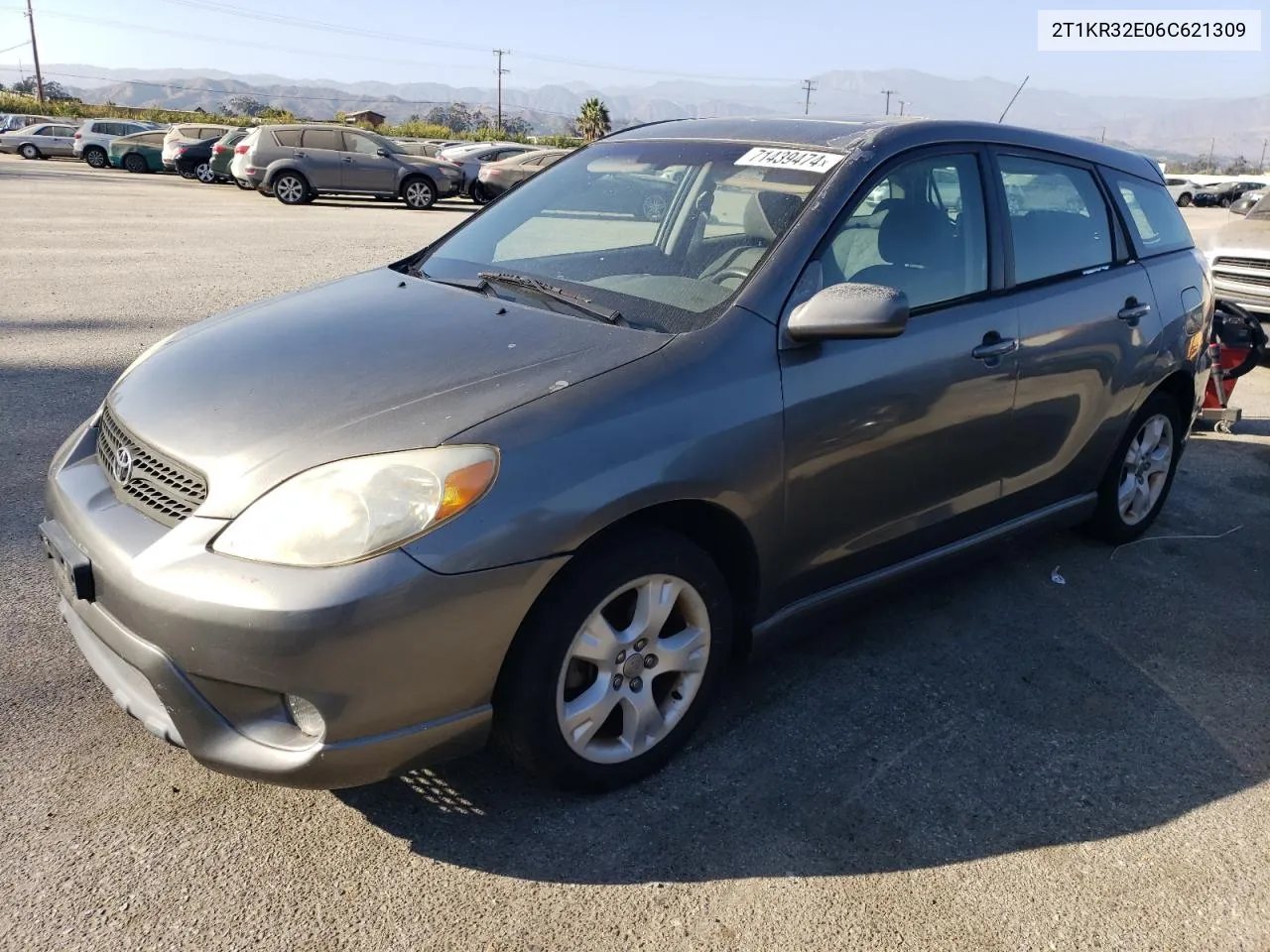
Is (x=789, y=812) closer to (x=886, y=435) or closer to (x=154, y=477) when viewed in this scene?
(x=886, y=435)

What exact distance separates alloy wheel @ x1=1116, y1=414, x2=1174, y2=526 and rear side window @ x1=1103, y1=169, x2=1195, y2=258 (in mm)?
757

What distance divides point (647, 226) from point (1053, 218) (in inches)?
62.1

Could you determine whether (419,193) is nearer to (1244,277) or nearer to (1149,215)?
(1244,277)

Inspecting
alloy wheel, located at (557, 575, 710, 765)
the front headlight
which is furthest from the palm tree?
the front headlight

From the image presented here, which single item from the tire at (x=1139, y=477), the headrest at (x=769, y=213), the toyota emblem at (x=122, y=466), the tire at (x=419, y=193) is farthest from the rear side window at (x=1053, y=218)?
the tire at (x=419, y=193)

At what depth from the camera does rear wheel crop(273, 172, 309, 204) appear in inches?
818

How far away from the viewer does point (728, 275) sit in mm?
2977

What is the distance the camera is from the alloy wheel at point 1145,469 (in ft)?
14.4

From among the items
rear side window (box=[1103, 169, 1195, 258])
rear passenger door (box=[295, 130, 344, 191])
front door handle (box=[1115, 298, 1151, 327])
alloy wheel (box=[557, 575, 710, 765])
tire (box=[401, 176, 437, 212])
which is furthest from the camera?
tire (box=[401, 176, 437, 212])

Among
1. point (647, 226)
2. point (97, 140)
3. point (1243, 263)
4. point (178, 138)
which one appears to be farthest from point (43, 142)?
point (647, 226)

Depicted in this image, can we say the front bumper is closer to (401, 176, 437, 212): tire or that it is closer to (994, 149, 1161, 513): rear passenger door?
(994, 149, 1161, 513): rear passenger door

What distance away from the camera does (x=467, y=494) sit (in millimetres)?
2209

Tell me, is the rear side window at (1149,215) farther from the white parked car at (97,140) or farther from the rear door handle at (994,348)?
the white parked car at (97,140)

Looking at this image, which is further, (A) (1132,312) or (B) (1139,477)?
(B) (1139,477)
